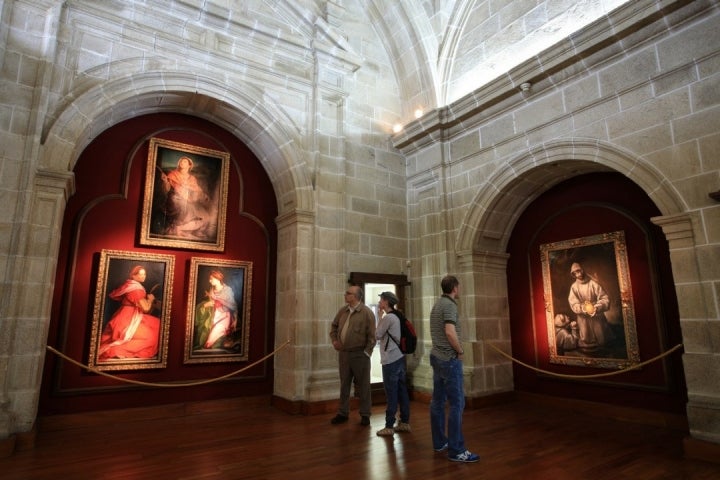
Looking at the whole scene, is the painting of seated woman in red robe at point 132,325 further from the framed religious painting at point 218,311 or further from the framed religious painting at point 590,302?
the framed religious painting at point 590,302

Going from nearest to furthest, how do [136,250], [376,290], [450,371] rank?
[450,371]
[136,250]
[376,290]

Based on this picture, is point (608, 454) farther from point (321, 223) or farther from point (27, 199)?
point (27, 199)

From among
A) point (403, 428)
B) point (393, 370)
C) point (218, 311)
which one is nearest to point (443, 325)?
point (393, 370)

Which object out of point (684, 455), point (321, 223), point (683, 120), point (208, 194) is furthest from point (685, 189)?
point (208, 194)

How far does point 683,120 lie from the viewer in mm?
4598

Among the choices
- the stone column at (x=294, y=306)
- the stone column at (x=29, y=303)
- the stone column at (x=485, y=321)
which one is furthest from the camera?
the stone column at (x=485, y=321)

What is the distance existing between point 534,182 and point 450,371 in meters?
3.82

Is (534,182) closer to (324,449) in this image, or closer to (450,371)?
(450,371)

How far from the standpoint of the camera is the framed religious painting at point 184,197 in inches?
247

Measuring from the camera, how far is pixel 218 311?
651 centimetres

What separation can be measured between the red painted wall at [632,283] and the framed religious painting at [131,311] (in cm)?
532

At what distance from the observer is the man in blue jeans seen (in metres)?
3.86

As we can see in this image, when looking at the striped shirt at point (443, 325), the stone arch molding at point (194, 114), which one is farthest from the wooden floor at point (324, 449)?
the stone arch molding at point (194, 114)

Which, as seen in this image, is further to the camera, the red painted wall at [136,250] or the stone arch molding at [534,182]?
the red painted wall at [136,250]
